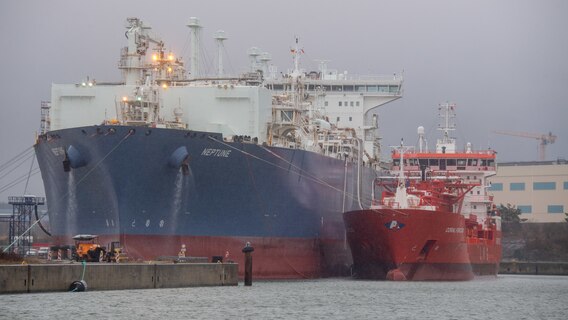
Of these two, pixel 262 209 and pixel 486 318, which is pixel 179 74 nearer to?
pixel 262 209

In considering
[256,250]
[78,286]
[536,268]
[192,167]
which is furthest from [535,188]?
[78,286]

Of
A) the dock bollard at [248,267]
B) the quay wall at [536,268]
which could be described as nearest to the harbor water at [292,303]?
the dock bollard at [248,267]

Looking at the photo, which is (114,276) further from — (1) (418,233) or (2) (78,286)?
(1) (418,233)

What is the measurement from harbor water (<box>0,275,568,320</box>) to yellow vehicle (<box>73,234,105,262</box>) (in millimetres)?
2011

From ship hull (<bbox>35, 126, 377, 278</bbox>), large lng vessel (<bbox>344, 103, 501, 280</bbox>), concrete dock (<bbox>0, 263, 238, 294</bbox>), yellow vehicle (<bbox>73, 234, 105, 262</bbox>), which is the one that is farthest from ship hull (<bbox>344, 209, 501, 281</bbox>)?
yellow vehicle (<bbox>73, 234, 105, 262</bbox>)

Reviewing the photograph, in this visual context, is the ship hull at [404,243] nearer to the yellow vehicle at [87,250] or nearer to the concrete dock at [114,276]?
the concrete dock at [114,276]

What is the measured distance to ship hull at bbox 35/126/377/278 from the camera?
47.4 m

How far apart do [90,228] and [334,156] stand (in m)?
15.7

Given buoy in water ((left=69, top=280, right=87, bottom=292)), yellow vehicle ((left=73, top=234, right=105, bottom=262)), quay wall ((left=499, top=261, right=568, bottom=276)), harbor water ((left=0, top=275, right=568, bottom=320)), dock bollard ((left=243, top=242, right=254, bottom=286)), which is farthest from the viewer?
quay wall ((left=499, top=261, right=568, bottom=276))

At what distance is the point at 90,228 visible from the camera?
158 ft

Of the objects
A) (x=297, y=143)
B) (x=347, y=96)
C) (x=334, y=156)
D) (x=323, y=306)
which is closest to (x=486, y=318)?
(x=323, y=306)

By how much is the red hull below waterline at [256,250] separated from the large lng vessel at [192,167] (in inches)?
1.9

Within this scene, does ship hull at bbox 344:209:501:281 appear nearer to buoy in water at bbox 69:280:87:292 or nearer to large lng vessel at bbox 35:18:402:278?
large lng vessel at bbox 35:18:402:278

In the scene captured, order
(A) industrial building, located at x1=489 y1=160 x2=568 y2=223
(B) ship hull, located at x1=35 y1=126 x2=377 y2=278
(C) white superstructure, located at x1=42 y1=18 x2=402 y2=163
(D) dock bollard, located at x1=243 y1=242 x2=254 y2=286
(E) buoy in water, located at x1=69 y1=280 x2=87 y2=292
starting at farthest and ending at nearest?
1. (A) industrial building, located at x1=489 y1=160 x2=568 y2=223
2. (C) white superstructure, located at x1=42 y1=18 x2=402 y2=163
3. (B) ship hull, located at x1=35 y1=126 x2=377 y2=278
4. (D) dock bollard, located at x1=243 y1=242 x2=254 y2=286
5. (E) buoy in water, located at x1=69 y1=280 x2=87 y2=292
